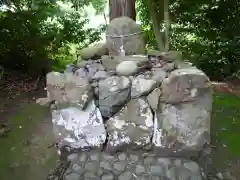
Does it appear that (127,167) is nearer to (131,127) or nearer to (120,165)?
(120,165)

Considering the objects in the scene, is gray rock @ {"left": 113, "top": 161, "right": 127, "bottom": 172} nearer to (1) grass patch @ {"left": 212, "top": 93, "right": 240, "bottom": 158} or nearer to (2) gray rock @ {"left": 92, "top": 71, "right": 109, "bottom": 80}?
(2) gray rock @ {"left": 92, "top": 71, "right": 109, "bottom": 80}

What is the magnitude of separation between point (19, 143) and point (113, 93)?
1.33 m

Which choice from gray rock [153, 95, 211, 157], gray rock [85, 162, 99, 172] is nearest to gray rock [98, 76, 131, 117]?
gray rock [153, 95, 211, 157]

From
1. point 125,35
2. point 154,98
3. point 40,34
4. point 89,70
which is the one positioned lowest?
point 154,98

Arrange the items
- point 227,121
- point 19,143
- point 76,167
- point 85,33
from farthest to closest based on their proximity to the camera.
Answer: point 85,33, point 227,121, point 19,143, point 76,167

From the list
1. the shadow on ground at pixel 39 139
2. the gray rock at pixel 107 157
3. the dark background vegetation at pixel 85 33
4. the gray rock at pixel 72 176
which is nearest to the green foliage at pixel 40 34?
the dark background vegetation at pixel 85 33

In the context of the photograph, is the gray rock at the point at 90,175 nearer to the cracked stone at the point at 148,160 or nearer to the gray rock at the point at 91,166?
the gray rock at the point at 91,166

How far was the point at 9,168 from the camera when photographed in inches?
103

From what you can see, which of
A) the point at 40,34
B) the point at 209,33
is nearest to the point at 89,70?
the point at 40,34

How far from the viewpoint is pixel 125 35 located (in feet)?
9.46

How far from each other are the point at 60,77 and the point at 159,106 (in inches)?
35.3

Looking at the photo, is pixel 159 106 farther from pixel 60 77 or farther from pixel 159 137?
pixel 60 77

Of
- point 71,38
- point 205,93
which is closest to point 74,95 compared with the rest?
point 205,93

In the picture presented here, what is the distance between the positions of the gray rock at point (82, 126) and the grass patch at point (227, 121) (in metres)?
1.29
